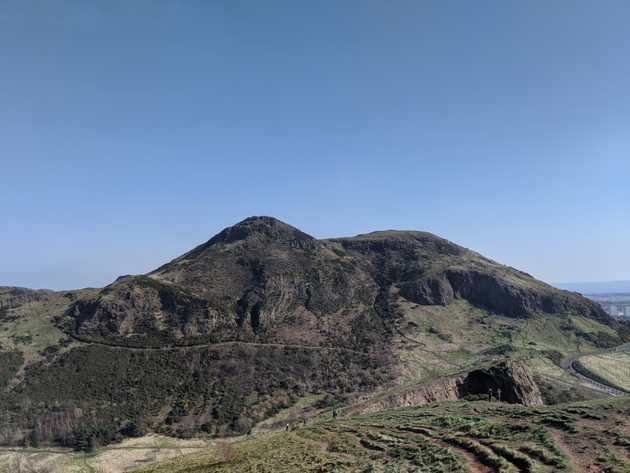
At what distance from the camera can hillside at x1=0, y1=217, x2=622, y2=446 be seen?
82.2 m

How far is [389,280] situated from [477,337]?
1724 inches

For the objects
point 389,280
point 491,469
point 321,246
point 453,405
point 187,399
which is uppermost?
point 321,246

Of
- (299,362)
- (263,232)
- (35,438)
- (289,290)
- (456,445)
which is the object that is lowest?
(35,438)

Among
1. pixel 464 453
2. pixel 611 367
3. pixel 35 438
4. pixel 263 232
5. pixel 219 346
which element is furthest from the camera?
pixel 263 232

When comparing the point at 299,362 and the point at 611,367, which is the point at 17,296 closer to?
the point at 299,362

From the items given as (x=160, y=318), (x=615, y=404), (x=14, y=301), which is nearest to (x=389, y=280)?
(x=160, y=318)

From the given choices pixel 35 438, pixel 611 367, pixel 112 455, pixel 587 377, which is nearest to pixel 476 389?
pixel 112 455

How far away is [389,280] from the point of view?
171375 mm

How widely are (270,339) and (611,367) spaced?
8981cm

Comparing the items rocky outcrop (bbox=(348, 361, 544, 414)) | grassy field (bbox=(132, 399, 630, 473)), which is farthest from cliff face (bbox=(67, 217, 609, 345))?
grassy field (bbox=(132, 399, 630, 473))

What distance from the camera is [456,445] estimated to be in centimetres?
2812

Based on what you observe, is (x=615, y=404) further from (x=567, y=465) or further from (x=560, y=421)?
(x=567, y=465)

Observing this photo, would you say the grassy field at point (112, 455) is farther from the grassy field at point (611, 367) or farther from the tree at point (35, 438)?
the grassy field at point (611, 367)

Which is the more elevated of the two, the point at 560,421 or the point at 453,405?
the point at 560,421
